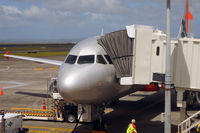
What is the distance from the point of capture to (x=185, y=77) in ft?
47.0

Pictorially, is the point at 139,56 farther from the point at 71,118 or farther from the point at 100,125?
the point at 71,118

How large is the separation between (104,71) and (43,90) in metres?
20.5

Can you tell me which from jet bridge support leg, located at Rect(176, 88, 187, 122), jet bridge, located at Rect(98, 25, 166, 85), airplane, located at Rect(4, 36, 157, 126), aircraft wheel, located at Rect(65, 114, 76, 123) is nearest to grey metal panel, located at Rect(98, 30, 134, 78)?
jet bridge, located at Rect(98, 25, 166, 85)

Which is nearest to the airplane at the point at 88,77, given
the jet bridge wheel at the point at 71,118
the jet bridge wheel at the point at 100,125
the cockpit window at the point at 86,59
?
the cockpit window at the point at 86,59

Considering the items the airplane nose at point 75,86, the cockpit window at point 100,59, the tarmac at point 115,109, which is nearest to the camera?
the airplane nose at point 75,86

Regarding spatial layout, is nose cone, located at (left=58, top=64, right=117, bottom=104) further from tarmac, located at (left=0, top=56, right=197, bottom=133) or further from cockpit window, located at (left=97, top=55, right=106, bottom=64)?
tarmac, located at (left=0, top=56, right=197, bottom=133)

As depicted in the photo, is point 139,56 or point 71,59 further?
point 71,59

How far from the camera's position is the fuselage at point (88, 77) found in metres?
13.9

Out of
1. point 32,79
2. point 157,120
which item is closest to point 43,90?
point 32,79

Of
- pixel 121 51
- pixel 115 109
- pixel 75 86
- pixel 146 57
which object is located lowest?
pixel 115 109

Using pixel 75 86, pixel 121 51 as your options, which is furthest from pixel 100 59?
pixel 75 86

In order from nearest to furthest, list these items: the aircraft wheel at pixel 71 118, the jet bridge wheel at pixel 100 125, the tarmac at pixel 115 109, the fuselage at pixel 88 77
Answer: the fuselage at pixel 88 77 → the jet bridge wheel at pixel 100 125 → the tarmac at pixel 115 109 → the aircraft wheel at pixel 71 118

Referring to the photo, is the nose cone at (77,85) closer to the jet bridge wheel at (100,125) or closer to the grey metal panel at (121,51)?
the grey metal panel at (121,51)

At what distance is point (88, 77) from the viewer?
1417 cm
